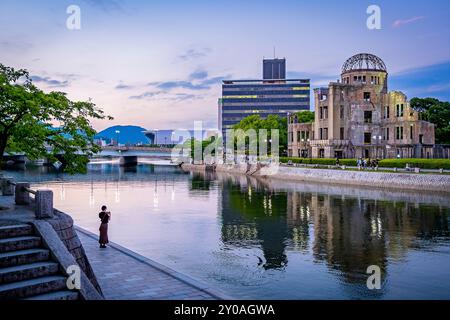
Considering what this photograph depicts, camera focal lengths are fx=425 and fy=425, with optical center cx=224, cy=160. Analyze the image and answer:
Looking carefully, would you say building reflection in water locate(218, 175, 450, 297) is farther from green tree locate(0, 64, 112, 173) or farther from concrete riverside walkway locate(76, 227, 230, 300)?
green tree locate(0, 64, 112, 173)

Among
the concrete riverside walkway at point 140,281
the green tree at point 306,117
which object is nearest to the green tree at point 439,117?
the green tree at point 306,117

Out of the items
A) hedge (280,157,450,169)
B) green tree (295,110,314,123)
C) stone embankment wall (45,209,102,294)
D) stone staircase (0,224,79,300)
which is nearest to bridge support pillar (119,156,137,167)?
green tree (295,110,314,123)

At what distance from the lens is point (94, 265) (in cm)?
1728

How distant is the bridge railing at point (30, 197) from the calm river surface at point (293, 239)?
22.0 ft

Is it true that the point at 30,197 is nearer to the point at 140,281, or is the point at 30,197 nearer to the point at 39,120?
the point at 39,120

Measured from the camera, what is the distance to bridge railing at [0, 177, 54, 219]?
14.2m

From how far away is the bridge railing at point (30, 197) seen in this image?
1420 centimetres

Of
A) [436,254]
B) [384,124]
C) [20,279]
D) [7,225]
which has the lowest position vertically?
[436,254]

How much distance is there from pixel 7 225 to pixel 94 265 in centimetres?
474

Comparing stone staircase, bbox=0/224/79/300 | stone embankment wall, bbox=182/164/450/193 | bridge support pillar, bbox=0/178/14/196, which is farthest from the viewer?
stone embankment wall, bbox=182/164/450/193

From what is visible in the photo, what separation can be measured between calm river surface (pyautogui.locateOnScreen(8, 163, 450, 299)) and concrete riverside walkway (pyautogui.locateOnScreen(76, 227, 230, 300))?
235cm

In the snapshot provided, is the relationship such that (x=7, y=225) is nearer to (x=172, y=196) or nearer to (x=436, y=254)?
(x=436, y=254)

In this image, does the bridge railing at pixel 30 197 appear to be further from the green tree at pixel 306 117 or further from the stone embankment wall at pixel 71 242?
Result: the green tree at pixel 306 117
